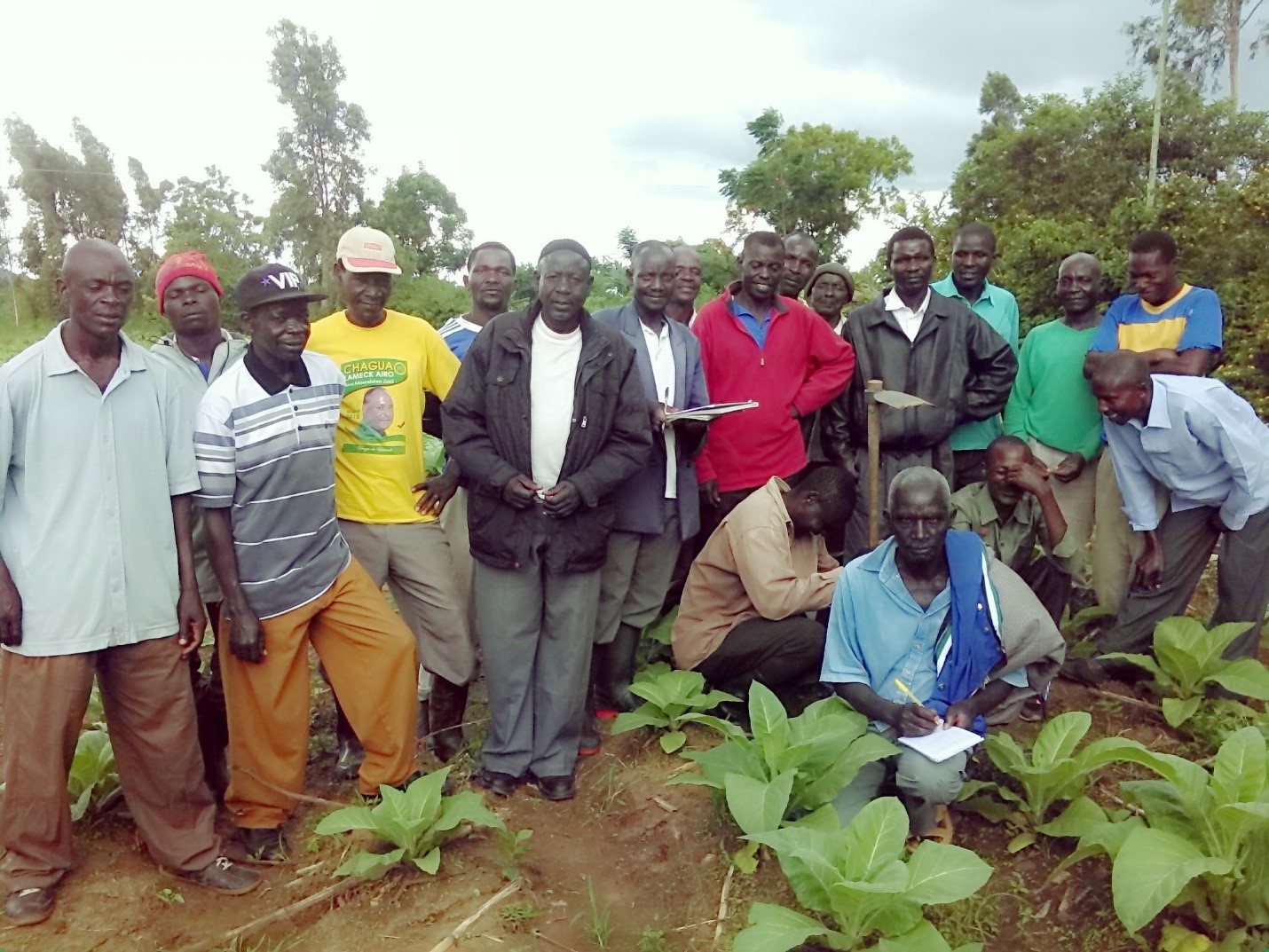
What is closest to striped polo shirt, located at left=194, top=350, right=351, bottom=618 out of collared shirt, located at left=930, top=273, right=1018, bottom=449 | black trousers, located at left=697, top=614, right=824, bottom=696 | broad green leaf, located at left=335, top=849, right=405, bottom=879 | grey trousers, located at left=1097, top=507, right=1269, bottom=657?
broad green leaf, located at left=335, top=849, right=405, bottom=879

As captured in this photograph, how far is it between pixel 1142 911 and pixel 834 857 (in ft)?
2.64

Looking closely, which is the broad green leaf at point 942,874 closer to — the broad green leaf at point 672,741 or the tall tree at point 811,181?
the broad green leaf at point 672,741

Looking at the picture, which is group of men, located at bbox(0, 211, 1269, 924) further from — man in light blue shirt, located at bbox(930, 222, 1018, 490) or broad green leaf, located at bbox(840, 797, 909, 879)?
broad green leaf, located at bbox(840, 797, 909, 879)

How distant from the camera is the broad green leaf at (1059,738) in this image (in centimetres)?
333

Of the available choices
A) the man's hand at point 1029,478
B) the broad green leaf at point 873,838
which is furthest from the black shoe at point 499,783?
the man's hand at point 1029,478

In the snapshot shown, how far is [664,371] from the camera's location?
427 centimetres

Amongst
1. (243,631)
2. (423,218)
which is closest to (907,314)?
(243,631)

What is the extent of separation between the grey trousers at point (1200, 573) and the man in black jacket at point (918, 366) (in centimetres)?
103

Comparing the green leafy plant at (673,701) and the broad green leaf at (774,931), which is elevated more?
the green leafy plant at (673,701)

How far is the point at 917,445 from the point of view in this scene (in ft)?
15.5

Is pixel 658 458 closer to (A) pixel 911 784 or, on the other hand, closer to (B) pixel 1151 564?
(A) pixel 911 784

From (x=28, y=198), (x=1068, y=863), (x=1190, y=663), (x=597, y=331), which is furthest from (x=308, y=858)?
(x=28, y=198)

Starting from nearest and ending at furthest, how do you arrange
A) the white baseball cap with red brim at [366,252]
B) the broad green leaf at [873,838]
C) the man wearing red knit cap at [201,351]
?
the broad green leaf at [873,838] < the man wearing red knit cap at [201,351] < the white baseball cap with red brim at [366,252]

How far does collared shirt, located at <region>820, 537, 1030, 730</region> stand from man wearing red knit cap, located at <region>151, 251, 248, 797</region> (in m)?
2.31
